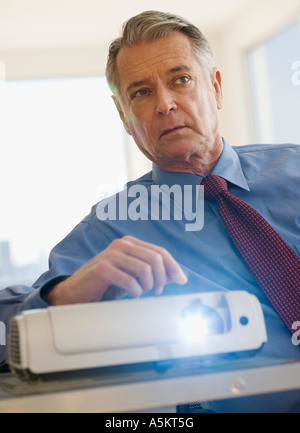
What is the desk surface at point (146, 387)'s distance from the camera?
535 mm

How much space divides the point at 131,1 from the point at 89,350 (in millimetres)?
4778

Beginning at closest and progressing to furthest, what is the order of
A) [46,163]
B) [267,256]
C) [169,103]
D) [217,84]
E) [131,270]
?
[131,270] < [267,256] < [169,103] < [217,84] < [46,163]

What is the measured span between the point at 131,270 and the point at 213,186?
53 centimetres

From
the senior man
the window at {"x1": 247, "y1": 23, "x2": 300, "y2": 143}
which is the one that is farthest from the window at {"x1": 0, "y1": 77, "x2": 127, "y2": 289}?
the senior man

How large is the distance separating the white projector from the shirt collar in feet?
2.12

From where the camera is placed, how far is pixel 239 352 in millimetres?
642

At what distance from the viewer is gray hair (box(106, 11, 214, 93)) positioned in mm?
1389

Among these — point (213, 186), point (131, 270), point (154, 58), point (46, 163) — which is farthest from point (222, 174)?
point (46, 163)

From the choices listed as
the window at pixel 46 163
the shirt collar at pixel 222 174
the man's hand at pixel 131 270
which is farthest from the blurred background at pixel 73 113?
the man's hand at pixel 131 270

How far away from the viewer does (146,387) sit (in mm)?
543

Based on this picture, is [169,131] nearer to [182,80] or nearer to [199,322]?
[182,80]

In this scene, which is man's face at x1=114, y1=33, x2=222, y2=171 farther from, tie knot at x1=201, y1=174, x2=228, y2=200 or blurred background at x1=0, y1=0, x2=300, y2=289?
blurred background at x1=0, y1=0, x2=300, y2=289
